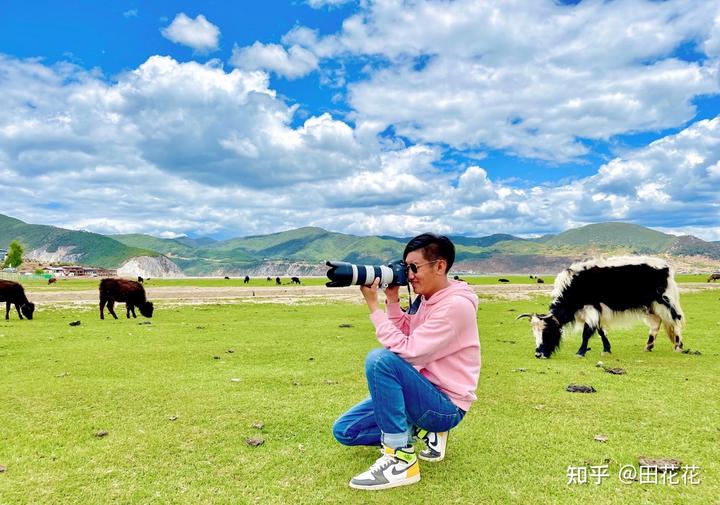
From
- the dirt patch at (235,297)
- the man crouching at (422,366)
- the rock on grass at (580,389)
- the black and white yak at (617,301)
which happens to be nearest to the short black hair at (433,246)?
the man crouching at (422,366)

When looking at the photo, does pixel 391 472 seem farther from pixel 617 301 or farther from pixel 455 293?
pixel 617 301

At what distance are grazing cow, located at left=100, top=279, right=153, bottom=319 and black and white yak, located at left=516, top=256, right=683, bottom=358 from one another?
1949cm

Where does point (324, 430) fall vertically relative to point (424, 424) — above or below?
below

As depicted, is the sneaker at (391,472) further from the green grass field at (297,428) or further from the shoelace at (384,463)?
the green grass field at (297,428)

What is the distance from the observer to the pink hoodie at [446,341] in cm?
435

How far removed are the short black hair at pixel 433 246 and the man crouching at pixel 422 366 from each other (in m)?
0.01

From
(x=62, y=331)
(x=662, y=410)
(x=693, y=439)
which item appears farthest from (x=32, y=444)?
(x=62, y=331)

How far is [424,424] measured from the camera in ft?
15.1

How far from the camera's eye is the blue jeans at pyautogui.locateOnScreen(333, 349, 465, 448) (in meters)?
4.40

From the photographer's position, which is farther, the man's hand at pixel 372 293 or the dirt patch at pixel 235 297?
the dirt patch at pixel 235 297

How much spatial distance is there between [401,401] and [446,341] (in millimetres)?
774

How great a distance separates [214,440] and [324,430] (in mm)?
1417

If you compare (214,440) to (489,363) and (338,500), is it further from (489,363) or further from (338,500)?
(489,363)

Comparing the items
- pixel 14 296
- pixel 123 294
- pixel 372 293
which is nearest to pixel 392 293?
pixel 372 293
